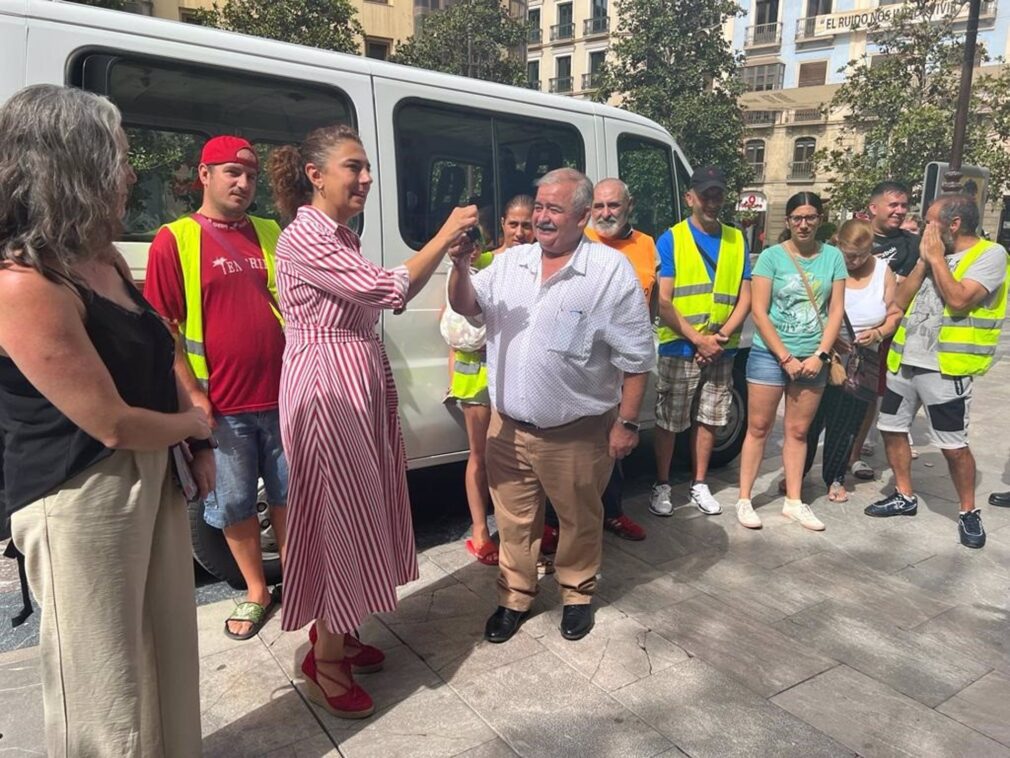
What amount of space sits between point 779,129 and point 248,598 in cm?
4005

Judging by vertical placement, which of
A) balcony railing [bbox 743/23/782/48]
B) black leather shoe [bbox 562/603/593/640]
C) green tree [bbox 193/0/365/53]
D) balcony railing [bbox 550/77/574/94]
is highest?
balcony railing [bbox 743/23/782/48]

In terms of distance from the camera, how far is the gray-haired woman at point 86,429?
57.7 inches

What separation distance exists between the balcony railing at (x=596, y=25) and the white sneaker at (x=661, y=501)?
45535 mm

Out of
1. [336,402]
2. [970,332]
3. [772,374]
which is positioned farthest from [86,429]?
[970,332]

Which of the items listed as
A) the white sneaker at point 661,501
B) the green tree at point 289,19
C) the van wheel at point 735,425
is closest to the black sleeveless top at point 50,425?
the white sneaker at point 661,501

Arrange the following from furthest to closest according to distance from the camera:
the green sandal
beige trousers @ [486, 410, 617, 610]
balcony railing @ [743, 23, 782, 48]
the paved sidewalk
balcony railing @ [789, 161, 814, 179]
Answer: balcony railing @ [743, 23, 782, 48], balcony railing @ [789, 161, 814, 179], the green sandal, beige trousers @ [486, 410, 617, 610], the paved sidewalk

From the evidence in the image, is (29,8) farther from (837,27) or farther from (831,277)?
(837,27)

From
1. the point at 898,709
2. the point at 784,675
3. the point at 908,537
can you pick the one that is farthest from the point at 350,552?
the point at 908,537

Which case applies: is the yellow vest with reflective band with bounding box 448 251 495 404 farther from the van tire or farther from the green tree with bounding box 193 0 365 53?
the green tree with bounding box 193 0 365 53

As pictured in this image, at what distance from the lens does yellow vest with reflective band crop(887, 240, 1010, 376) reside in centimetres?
395

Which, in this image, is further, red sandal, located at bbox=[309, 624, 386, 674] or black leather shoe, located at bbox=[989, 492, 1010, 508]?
black leather shoe, located at bbox=[989, 492, 1010, 508]

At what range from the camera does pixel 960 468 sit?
409 centimetres

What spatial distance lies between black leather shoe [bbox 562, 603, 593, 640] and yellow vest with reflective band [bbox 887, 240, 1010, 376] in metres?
2.50

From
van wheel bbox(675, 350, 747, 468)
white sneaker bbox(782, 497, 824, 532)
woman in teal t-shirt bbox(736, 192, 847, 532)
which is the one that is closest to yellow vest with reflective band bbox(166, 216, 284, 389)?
woman in teal t-shirt bbox(736, 192, 847, 532)
